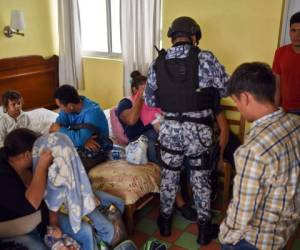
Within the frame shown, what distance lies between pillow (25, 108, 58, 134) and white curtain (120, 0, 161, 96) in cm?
86

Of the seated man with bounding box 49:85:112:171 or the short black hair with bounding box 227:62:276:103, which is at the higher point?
the short black hair with bounding box 227:62:276:103

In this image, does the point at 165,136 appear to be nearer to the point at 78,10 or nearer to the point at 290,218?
the point at 290,218

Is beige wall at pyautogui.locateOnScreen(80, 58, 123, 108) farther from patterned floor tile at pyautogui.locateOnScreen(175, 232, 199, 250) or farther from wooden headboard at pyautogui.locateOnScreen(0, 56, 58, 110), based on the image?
patterned floor tile at pyautogui.locateOnScreen(175, 232, 199, 250)

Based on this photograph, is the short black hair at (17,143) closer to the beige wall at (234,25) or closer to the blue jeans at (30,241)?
the blue jeans at (30,241)

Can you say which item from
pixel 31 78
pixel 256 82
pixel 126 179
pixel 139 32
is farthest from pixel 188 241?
pixel 31 78

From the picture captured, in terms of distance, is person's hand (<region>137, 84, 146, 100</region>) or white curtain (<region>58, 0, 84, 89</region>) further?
white curtain (<region>58, 0, 84, 89</region>)

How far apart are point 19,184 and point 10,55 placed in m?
2.52

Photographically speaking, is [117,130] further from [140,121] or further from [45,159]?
[45,159]

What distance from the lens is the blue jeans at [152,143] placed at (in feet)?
7.69

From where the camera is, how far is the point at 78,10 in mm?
3766

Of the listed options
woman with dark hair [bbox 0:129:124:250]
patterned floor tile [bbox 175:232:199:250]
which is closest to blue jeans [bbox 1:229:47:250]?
woman with dark hair [bbox 0:129:124:250]

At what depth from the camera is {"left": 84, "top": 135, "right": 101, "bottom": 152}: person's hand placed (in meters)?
2.21

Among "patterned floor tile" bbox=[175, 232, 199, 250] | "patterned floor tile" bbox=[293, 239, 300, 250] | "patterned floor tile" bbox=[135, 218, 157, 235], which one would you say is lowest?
"patterned floor tile" bbox=[293, 239, 300, 250]

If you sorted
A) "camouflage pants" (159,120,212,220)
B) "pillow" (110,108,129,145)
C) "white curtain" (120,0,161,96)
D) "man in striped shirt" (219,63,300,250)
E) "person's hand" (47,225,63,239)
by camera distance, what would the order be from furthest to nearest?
1. "white curtain" (120,0,161,96)
2. "pillow" (110,108,129,145)
3. "camouflage pants" (159,120,212,220)
4. "person's hand" (47,225,63,239)
5. "man in striped shirt" (219,63,300,250)
